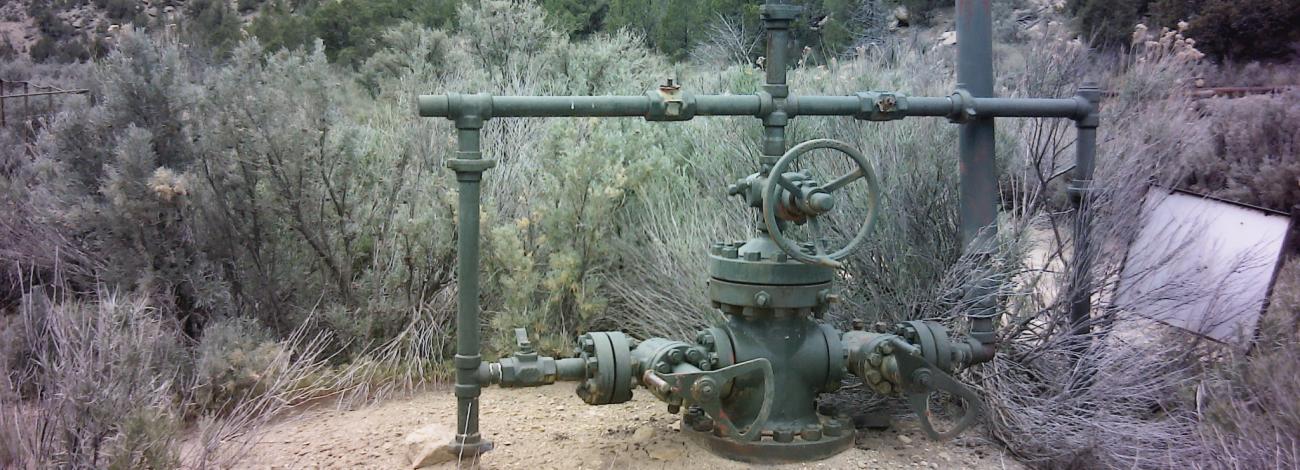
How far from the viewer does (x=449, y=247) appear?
4684 millimetres

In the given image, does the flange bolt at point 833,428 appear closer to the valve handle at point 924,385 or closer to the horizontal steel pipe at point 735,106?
the valve handle at point 924,385

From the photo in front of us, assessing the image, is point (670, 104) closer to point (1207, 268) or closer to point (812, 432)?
point (812, 432)

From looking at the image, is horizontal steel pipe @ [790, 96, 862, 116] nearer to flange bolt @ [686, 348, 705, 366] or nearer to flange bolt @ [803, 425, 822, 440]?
flange bolt @ [686, 348, 705, 366]

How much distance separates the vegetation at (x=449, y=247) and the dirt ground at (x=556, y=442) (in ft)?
0.63

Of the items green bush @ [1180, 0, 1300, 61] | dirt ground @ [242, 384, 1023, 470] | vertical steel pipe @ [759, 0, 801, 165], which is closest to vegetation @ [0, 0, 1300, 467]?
dirt ground @ [242, 384, 1023, 470]

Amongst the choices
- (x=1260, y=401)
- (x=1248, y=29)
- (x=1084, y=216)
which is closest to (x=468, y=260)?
(x=1084, y=216)

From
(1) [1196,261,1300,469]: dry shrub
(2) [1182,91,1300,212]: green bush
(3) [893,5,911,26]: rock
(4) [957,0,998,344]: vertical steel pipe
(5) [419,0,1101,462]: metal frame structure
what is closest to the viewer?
(1) [1196,261,1300,469]: dry shrub

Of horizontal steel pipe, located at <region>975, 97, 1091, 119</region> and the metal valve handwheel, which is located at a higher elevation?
horizontal steel pipe, located at <region>975, 97, 1091, 119</region>

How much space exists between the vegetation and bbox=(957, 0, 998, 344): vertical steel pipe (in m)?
0.10

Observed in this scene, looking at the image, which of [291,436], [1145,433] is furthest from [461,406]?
[1145,433]

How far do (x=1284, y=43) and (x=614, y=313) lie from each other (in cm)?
1175

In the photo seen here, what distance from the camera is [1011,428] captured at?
345cm

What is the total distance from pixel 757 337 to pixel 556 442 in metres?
0.88

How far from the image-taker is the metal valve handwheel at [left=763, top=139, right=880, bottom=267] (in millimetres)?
2826
